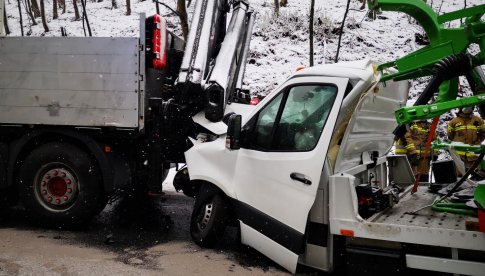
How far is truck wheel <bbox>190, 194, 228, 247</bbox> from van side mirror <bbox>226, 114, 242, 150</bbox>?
0.63 meters

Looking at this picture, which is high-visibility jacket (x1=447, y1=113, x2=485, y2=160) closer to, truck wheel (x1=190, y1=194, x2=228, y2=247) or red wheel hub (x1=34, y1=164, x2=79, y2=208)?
truck wheel (x1=190, y1=194, x2=228, y2=247)

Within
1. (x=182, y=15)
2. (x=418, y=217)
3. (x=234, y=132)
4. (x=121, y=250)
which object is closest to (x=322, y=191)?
(x=418, y=217)

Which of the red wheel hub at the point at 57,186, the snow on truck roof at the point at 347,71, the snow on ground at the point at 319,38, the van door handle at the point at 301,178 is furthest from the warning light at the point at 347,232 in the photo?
the snow on ground at the point at 319,38

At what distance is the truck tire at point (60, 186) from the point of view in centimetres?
511

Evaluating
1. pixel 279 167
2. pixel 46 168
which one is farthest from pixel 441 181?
pixel 46 168

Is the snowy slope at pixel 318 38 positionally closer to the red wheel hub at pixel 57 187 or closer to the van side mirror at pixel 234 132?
the red wheel hub at pixel 57 187

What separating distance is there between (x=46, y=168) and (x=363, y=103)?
3.99m

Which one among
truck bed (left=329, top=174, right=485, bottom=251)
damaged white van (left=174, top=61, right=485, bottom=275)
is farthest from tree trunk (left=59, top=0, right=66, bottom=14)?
truck bed (left=329, top=174, right=485, bottom=251)

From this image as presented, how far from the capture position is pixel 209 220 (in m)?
4.55

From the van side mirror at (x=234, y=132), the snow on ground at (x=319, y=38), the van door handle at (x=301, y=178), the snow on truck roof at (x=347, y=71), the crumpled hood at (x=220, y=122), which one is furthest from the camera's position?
the snow on ground at (x=319, y=38)

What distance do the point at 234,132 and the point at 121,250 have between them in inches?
74.3

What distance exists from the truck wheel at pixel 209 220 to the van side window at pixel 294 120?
2.61 ft

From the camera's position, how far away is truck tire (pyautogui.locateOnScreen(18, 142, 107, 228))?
201 inches

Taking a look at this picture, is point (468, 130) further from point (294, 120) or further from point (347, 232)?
point (347, 232)
